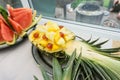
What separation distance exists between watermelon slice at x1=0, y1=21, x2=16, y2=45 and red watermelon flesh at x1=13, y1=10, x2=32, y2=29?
0.07 metres

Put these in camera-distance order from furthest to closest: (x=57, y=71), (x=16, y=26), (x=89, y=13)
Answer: (x=89, y=13) → (x=16, y=26) → (x=57, y=71)

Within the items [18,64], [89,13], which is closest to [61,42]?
[18,64]

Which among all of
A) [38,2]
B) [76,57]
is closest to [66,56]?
[76,57]

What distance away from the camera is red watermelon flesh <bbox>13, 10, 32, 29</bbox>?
3.72ft

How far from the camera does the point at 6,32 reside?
1.09 meters

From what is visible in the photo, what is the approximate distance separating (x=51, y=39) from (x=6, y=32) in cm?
27

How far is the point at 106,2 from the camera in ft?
4.23

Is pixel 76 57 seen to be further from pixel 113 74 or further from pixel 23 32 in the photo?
pixel 23 32

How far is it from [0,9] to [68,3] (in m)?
0.46

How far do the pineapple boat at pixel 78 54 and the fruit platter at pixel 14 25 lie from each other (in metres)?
0.14

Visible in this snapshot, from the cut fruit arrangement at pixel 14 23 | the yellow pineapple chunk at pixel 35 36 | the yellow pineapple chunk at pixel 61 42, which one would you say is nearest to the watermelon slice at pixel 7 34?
the cut fruit arrangement at pixel 14 23

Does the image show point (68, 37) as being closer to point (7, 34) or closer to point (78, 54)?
point (78, 54)

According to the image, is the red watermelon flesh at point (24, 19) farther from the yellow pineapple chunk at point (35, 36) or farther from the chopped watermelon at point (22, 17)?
the yellow pineapple chunk at point (35, 36)

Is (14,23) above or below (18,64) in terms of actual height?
above
